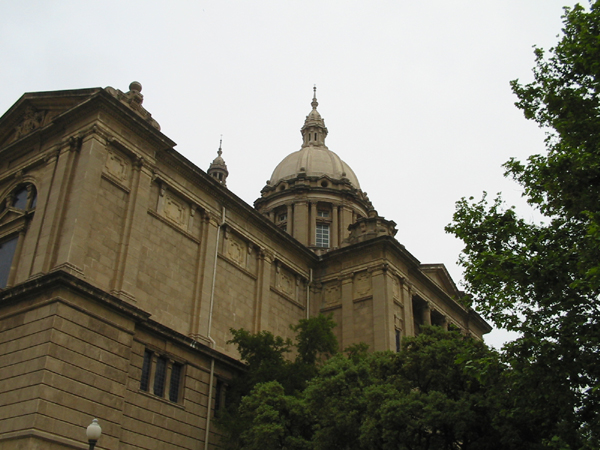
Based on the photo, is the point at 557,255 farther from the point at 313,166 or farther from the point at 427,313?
the point at 313,166

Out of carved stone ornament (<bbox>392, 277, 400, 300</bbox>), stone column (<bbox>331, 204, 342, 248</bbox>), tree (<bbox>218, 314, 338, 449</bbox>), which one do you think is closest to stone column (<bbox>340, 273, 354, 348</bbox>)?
carved stone ornament (<bbox>392, 277, 400, 300</bbox>)

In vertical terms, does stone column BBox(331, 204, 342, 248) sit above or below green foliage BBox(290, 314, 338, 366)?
above

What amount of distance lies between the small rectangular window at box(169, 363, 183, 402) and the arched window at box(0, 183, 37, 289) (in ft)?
24.7

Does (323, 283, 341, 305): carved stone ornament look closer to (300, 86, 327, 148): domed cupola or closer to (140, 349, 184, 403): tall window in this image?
(140, 349, 184, 403): tall window

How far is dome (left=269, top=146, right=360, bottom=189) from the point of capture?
58.6 m

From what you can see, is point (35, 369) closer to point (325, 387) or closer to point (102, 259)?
point (102, 259)

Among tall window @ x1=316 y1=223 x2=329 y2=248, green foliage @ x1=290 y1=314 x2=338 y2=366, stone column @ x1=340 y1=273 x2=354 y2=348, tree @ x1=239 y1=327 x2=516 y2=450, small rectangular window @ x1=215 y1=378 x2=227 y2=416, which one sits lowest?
tree @ x1=239 y1=327 x2=516 y2=450

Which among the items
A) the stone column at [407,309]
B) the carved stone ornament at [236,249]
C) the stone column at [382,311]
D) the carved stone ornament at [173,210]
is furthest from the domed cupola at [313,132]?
the carved stone ornament at [173,210]

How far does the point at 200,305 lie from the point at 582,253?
62.8 ft

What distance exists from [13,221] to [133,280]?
6104 mm

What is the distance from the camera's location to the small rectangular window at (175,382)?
27.7 meters

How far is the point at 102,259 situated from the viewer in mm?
26531

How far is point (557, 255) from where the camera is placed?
56.4 ft

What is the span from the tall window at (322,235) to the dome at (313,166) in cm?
545
